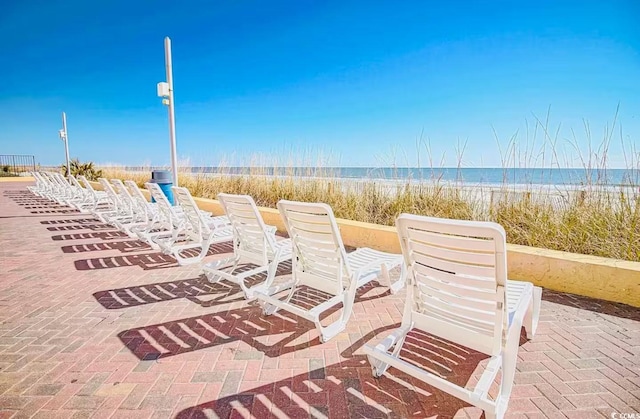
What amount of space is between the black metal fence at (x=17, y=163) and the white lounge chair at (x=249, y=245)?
27.5m

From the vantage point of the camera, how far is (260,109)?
25.2 m

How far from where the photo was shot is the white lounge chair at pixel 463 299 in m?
1.35

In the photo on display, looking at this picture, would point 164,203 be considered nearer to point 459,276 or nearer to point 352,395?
point 352,395

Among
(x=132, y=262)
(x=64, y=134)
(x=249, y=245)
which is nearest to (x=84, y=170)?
(x=64, y=134)

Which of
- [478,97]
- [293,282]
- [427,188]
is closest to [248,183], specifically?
[427,188]

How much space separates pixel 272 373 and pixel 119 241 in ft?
14.7

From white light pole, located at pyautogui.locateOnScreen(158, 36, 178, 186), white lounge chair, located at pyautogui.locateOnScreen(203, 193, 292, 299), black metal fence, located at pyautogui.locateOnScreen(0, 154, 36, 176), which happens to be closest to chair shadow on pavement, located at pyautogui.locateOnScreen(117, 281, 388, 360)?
white lounge chair, located at pyautogui.locateOnScreen(203, 193, 292, 299)

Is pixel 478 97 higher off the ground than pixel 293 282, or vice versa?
pixel 478 97

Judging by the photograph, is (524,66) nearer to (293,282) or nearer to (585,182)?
(585,182)

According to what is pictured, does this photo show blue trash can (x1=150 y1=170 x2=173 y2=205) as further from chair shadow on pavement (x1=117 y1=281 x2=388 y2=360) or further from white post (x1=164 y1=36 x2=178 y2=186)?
chair shadow on pavement (x1=117 y1=281 x2=388 y2=360)

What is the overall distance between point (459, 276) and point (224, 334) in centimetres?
168

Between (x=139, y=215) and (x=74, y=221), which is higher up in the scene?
(x=139, y=215)

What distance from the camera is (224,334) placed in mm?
2297

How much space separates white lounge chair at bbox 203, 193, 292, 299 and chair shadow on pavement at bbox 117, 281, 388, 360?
0.28m
